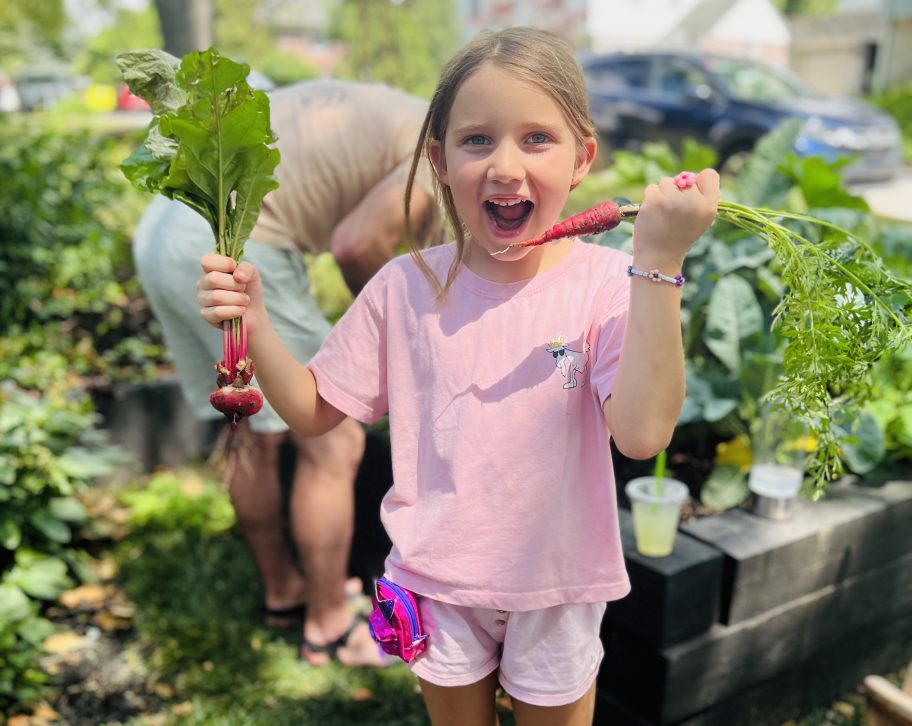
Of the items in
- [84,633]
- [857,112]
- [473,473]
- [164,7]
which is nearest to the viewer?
[473,473]

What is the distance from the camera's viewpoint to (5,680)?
2459 millimetres

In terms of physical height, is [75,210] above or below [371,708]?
above

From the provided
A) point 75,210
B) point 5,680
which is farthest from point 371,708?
point 75,210

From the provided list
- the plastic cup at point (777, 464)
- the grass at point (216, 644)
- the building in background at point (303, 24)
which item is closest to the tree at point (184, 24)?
the grass at point (216, 644)

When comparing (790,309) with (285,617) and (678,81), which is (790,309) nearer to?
(285,617)

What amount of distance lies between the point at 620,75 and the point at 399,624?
11.6 m

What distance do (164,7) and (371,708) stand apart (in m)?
4.41

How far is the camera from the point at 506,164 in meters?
1.28

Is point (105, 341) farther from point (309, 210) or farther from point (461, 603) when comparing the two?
point (461, 603)

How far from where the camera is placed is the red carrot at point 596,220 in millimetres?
1260

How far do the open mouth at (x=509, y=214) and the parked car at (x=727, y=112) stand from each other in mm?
8940

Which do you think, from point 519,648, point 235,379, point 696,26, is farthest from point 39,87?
point 519,648

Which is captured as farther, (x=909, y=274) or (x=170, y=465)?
(x=170, y=465)

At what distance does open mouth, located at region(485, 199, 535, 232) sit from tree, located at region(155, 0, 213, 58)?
4463 mm
